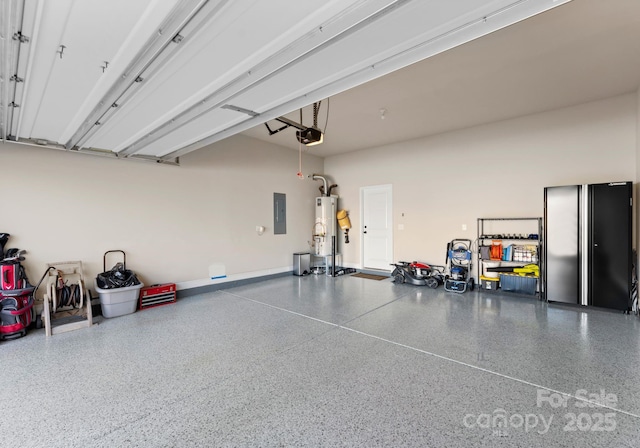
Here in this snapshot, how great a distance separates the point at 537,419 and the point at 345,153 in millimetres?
6573

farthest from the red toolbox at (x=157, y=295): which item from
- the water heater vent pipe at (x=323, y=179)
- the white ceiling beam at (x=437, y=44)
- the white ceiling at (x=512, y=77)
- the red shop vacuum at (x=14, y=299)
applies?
the water heater vent pipe at (x=323, y=179)

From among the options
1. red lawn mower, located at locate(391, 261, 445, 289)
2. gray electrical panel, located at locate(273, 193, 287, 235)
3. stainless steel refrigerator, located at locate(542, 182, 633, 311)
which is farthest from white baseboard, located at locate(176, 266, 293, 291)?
stainless steel refrigerator, located at locate(542, 182, 633, 311)

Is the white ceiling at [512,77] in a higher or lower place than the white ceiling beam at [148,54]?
higher

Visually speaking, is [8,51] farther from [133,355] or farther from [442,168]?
[442,168]

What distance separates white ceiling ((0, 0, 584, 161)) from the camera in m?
1.52

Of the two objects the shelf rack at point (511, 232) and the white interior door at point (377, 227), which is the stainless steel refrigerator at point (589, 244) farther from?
the white interior door at point (377, 227)

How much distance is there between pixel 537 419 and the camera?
6.21 ft

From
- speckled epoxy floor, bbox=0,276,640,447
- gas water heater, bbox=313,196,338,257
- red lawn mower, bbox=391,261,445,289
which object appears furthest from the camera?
gas water heater, bbox=313,196,338,257

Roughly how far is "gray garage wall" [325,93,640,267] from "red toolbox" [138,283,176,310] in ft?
14.2

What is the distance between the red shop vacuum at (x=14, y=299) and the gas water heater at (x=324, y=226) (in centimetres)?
519

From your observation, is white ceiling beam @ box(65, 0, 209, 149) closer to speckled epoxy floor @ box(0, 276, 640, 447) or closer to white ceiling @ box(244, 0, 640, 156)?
speckled epoxy floor @ box(0, 276, 640, 447)

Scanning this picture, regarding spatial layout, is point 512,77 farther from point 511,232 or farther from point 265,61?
point 265,61

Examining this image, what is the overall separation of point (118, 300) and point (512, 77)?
6048 mm

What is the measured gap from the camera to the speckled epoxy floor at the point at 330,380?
70.6 inches
